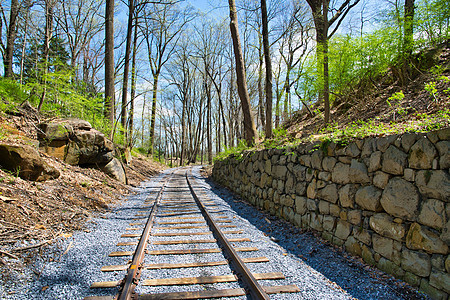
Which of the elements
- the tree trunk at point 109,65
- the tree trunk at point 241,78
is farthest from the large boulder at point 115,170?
the tree trunk at point 241,78

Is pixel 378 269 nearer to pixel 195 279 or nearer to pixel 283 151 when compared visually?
pixel 195 279

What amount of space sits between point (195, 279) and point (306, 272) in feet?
4.84

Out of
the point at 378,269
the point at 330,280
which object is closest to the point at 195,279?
the point at 330,280

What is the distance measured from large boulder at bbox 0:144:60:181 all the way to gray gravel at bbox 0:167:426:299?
1.65m

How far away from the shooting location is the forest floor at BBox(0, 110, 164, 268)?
11.3 ft

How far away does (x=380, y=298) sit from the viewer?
2.73 metres

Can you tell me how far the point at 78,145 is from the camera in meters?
7.99

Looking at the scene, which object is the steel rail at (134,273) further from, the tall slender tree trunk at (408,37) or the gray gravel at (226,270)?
the tall slender tree trunk at (408,37)

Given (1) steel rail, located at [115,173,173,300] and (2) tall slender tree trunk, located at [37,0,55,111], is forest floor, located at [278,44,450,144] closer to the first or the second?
(1) steel rail, located at [115,173,173,300]

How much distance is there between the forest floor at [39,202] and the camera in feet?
11.3

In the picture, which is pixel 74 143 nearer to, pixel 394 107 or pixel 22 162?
pixel 22 162

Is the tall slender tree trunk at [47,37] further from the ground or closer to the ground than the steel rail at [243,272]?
further from the ground

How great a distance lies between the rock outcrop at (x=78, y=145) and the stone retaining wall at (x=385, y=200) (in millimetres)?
6661

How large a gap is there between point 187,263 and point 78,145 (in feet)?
21.0
